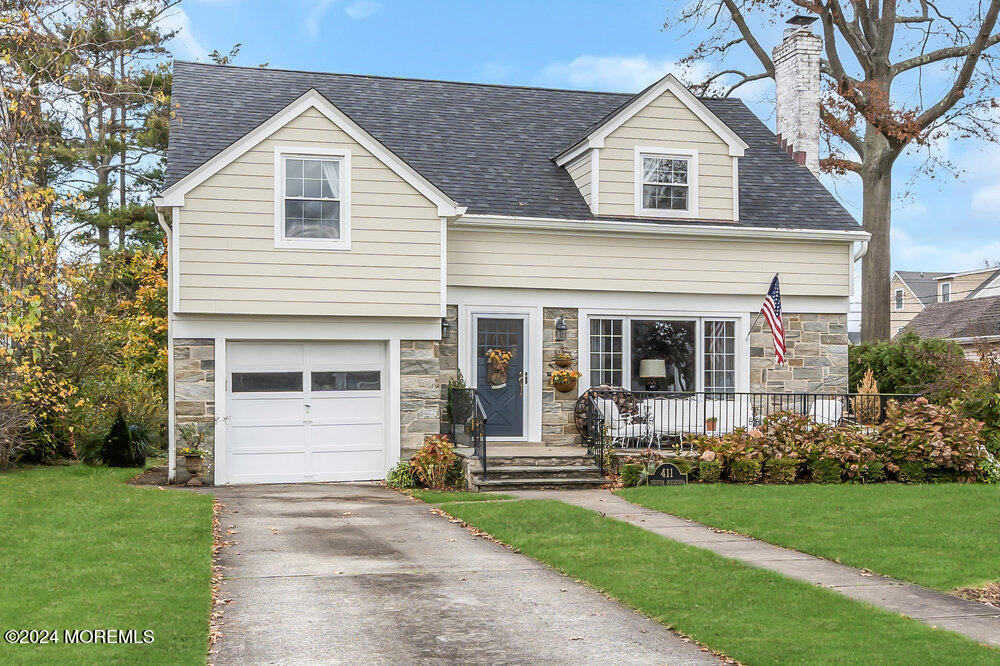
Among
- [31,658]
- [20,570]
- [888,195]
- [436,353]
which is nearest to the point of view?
[31,658]

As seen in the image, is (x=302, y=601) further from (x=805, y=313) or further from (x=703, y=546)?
(x=805, y=313)

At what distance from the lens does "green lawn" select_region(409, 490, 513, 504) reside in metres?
13.5

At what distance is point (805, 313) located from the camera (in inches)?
704

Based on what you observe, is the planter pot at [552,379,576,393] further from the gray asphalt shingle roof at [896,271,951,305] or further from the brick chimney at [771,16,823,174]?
the gray asphalt shingle roof at [896,271,951,305]

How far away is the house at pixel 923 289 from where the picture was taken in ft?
168

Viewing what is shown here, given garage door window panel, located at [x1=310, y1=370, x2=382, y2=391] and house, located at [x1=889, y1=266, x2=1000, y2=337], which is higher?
house, located at [x1=889, y1=266, x2=1000, y2=337]

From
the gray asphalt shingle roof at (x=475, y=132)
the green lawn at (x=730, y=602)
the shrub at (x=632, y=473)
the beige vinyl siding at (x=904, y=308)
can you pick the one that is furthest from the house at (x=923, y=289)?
the green lawn at (x=730, y=602)

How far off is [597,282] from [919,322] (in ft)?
100

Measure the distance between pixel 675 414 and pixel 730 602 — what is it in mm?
8116

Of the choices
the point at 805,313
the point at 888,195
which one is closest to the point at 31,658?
the point at 805,313

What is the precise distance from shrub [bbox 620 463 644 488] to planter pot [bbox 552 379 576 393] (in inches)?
91.3

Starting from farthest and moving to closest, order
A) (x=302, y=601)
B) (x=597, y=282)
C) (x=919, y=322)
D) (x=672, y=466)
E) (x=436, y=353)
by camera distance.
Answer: (x=919, y=322), (x=597, y=282), (x=436, y=353), (x=672, y=466), (x=302, y=601)

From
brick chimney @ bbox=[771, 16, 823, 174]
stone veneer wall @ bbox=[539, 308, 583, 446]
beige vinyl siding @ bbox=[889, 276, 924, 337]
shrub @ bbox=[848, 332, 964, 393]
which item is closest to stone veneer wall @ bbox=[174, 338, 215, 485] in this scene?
stone veneer wall @ bbox=[539, 308, 583, 446]

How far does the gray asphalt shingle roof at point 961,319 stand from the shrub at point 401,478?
25851 mm
